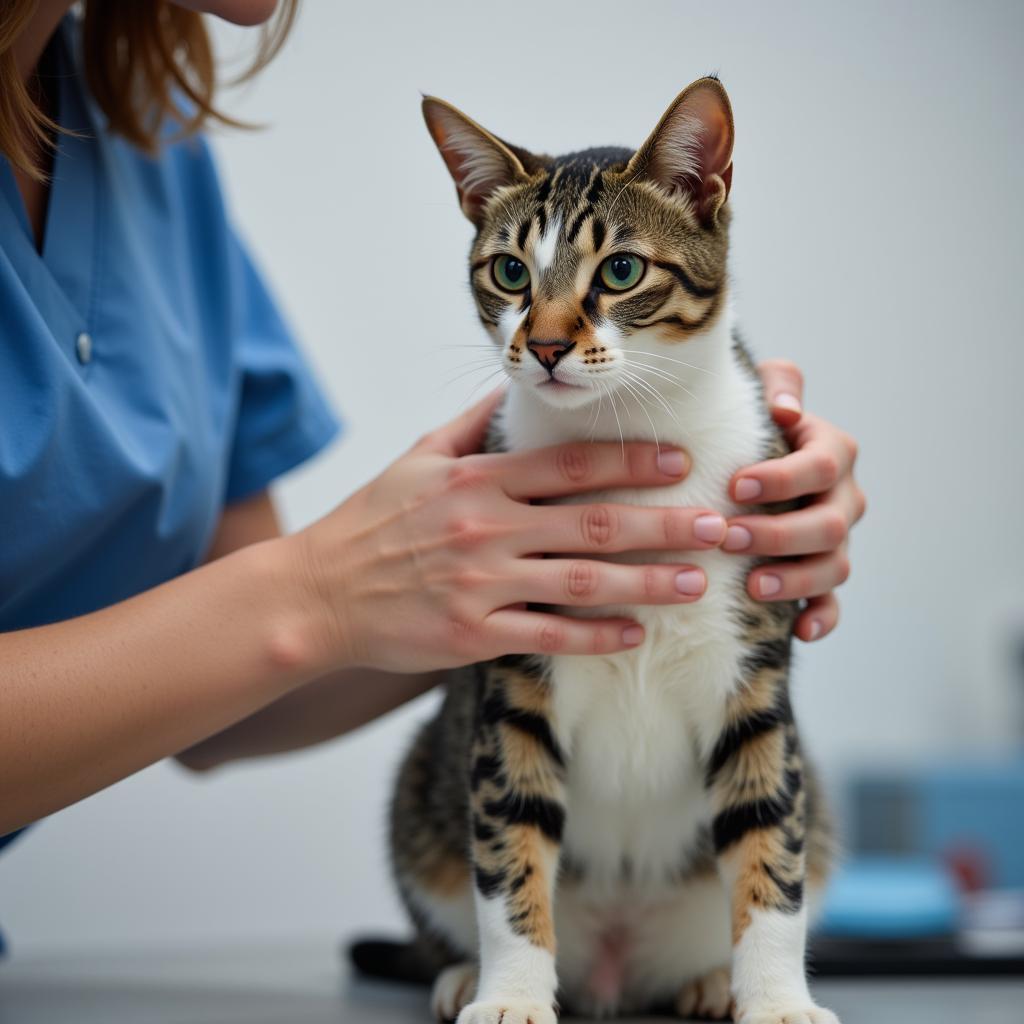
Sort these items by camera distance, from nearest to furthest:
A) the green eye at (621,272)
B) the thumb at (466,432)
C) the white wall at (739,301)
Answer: the green eye at (621,272), the thumb at (466,432), the white wall at (739,301)

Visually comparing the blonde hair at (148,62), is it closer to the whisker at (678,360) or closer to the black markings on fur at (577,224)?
the black markings on fur at (577,224)

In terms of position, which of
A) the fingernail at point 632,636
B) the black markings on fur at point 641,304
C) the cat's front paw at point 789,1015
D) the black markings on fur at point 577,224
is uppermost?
the black markings on fur at point 577,224

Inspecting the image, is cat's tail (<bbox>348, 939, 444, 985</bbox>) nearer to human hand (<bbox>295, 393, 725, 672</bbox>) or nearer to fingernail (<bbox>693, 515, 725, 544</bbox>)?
human hand (<bbox>295, 393, 725, 672</bbox>)

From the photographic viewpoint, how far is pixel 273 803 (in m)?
2.18

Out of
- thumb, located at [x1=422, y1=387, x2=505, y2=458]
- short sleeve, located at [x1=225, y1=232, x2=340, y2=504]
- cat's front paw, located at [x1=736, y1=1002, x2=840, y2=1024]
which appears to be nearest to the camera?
cat's front paw, located at [x1=736, y1=1002, x2=840, y2=1024]

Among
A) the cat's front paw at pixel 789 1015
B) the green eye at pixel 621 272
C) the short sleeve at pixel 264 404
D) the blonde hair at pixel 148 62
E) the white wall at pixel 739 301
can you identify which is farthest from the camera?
the white wall at pixel 739 301

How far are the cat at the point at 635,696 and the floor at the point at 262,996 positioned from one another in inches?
4.8

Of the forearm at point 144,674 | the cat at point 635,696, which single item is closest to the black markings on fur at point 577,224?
the cat at point 635,696

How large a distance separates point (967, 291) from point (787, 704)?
82.9 inches

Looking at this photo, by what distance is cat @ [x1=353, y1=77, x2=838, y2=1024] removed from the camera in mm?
862

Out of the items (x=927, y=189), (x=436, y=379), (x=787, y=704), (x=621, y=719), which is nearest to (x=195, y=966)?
(x=621, y=719)

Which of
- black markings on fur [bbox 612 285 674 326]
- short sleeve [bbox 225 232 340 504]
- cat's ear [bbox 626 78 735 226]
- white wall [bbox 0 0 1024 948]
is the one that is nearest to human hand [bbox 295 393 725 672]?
black markings on fur [bbox 612 285 674 326]

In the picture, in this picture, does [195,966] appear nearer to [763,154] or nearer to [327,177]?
[327,177]

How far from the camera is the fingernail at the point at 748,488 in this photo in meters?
0.91
